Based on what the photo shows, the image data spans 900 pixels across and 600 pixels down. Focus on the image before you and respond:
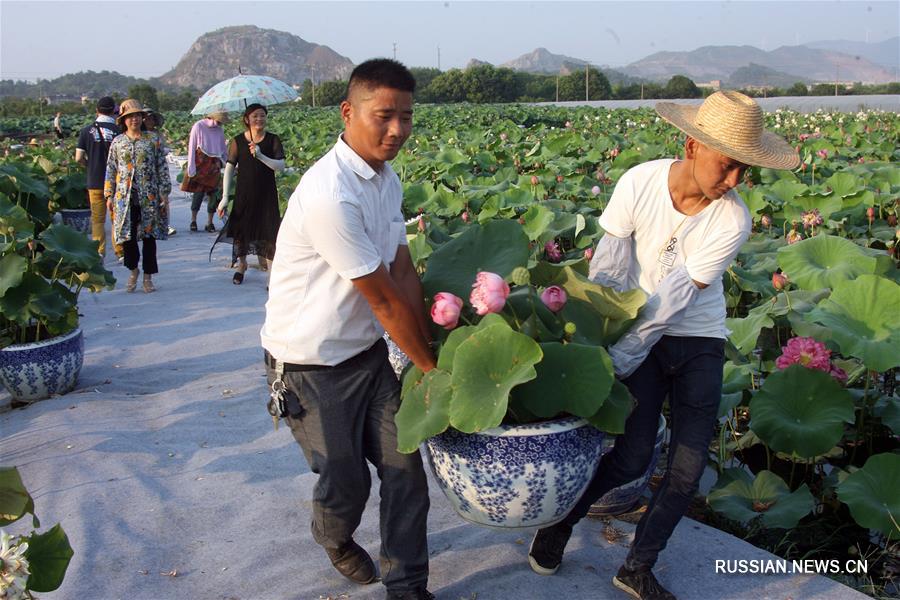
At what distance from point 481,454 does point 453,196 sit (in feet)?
16.2

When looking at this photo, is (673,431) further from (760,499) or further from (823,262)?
(823,262)

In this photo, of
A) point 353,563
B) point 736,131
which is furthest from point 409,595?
point 736,131

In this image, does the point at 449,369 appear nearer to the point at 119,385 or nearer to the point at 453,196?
the point at 119,385

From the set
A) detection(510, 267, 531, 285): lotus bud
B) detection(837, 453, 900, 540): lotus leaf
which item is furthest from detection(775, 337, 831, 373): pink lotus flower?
detection(510, 267, 531, 285): lotus bud

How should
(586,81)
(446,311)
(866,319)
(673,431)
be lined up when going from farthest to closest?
(586,81), (866,319), (673,431), (446,311)

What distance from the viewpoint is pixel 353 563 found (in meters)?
2.67

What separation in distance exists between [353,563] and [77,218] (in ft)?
26.6

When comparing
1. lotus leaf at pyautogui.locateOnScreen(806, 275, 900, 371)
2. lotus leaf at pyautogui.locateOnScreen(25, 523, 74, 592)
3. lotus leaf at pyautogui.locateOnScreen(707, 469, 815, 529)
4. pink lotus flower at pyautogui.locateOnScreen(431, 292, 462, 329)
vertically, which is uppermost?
pink lotus flower at pyautogui.locateOnScreen(431, 292, 462, 329)

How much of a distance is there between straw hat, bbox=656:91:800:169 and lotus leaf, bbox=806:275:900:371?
967 mm

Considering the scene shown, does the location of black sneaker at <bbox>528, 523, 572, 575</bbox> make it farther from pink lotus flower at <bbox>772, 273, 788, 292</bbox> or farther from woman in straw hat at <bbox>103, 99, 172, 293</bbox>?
woman in straw hat at <bbox>103, 99, 172, 293</bbox>

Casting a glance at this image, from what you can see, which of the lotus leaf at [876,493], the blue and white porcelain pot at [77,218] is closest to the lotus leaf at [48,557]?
the lotus leaf at [876,493]

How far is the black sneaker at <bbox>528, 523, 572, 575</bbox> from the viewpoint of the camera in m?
2.64

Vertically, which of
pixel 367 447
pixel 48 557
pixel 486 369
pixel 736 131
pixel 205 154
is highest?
pixel 736 131

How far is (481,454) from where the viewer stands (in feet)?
7.25
